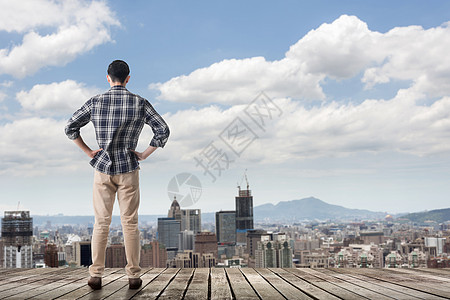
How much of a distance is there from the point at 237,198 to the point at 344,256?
97.8 feet

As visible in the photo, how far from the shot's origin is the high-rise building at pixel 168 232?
42263mm

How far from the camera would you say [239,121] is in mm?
29000

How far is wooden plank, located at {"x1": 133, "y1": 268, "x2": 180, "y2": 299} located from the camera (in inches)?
91.9

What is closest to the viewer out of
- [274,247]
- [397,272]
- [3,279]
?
[3,279]

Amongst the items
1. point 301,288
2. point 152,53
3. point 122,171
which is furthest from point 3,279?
point 152,53

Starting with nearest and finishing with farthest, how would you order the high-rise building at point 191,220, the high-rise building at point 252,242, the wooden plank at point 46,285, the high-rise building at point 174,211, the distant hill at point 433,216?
the wooden plank at point 46,285, the high-rise building at point 252,242, the high-rise building at point 191,220, the high-rise building at point 174,211, the distant hill at point 433,216

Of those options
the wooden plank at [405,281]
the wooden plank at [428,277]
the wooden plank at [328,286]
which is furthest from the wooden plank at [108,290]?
the wooden plank at [428,277]

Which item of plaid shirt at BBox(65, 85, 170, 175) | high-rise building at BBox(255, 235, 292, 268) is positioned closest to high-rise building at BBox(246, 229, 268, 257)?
high-rise building at BBox(255, 235, 292, 268)

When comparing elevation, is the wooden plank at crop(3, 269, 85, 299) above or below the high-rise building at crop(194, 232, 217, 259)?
above

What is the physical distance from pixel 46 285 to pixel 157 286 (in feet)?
2.55

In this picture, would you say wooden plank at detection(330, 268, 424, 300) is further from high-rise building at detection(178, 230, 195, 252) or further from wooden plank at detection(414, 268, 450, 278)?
high-rise building at detection(178, 230, 195, 252)

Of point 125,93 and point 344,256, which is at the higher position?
point 125,93

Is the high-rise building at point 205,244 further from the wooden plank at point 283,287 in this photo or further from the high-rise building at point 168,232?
the wooden plank at point 283,287

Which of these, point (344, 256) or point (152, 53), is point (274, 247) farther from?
point (152, 53)
